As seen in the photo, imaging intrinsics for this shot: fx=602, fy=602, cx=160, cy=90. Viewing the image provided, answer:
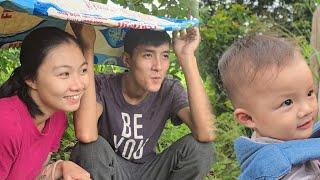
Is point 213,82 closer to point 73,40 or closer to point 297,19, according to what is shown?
point 297,19

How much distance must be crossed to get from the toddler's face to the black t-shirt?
3.89ft

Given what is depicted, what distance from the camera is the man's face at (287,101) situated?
1.71 meters

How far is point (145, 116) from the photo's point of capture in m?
2.95

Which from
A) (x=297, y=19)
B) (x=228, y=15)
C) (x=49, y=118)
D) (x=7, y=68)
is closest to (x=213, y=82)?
(x=228, y=15)

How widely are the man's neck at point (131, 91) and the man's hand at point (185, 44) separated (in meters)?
0.24

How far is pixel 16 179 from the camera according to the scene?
8.13ft

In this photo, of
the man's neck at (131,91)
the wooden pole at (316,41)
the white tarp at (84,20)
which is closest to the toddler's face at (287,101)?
the white tarp at (84,20)

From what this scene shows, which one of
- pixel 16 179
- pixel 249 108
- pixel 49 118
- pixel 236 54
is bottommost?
pixel 16 179

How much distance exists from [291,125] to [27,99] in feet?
3.99

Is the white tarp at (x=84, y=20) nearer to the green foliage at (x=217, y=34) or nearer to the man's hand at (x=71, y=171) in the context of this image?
the man's hand at (x=71, y=171)

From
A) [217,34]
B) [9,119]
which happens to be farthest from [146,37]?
[217,34]

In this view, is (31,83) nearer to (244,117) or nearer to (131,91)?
(131,91)

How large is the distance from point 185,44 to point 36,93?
76 cm

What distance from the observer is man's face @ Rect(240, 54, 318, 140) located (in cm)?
171
